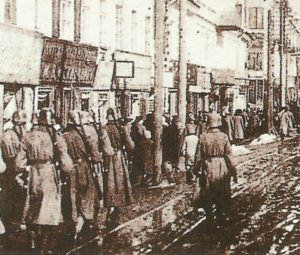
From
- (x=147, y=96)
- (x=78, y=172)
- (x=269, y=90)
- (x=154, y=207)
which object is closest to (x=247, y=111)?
(x=269, y=90)

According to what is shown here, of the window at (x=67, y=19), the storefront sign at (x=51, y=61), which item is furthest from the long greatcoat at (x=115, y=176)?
the window at (x=67, y=19)

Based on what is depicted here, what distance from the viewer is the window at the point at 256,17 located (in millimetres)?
4328

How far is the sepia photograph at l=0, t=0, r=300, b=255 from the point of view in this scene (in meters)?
3.03

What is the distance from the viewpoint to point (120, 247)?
9.92ft

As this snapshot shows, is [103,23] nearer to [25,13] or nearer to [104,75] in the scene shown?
[104,75]

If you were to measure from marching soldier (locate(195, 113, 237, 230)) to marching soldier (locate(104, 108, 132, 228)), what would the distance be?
0.38m

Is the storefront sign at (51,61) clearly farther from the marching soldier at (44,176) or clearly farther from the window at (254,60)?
the window at (254,60)

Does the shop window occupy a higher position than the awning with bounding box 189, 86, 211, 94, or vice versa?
the awning with bounding box 189, 86, 211, 94

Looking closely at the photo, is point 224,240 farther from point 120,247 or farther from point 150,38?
point 150,38

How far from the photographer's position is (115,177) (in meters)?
3.55

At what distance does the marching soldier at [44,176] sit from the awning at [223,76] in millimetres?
1686

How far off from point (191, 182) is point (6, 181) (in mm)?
1547

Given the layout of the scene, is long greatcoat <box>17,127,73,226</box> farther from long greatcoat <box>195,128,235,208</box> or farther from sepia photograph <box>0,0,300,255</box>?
long greatcoat <box>195,128,235,208</box>

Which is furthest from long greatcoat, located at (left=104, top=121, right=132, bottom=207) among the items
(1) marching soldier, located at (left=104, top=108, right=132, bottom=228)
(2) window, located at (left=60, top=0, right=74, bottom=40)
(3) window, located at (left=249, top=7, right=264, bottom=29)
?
(3) window, located at (left=249, top=7, right=264, bottom=29)
